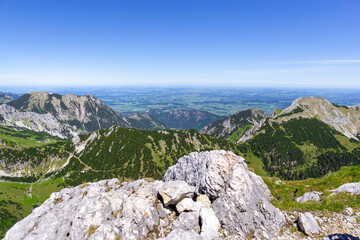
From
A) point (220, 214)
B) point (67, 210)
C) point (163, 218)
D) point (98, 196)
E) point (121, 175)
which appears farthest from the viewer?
point (121, 175)

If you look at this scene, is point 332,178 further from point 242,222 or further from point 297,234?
point 242,222

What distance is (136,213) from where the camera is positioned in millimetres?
26219

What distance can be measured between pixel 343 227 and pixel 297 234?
15.8 ft

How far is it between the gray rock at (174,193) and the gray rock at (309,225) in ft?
49.4

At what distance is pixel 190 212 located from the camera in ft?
78.2

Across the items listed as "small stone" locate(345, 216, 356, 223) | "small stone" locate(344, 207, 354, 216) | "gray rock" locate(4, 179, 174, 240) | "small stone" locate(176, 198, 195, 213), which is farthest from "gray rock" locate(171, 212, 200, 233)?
"small stone" locate(344, 207, 354, 216)

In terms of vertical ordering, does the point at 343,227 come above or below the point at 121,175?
above

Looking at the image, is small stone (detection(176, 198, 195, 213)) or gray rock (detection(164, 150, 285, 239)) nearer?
gray rock (detection(164, 150, 285, 239))

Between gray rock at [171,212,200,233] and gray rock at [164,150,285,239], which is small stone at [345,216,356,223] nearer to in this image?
gray rock at [164,150,285,239]

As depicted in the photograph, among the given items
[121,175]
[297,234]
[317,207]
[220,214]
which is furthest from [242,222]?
[121,175]

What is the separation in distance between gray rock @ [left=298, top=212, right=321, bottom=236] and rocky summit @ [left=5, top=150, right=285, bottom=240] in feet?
7.85

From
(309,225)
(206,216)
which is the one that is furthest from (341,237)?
(206,216)

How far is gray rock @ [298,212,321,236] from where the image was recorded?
18109mm

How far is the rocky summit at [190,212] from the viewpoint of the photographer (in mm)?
21469
